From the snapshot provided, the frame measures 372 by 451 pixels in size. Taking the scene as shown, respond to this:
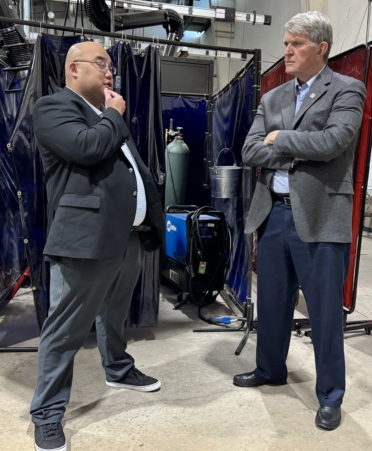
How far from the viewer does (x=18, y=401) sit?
2.19 m

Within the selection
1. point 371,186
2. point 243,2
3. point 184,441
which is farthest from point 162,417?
point 243,2

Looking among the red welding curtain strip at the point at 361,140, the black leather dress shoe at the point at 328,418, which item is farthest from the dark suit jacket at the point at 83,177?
the red welding curtain strip at the point at 361,140

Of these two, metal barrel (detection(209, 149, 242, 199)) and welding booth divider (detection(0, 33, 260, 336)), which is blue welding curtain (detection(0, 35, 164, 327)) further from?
metal barrel (detection(209, 149, 242, 199))

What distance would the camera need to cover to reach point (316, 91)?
1.97m

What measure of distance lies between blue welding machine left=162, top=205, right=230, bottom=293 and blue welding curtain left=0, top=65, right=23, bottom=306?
137 centimetres

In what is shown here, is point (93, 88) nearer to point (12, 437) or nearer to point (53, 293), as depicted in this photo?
point (53, 293)

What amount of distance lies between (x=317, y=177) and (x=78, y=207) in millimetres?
1092

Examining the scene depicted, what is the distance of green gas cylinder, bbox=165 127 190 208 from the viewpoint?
4.25 m

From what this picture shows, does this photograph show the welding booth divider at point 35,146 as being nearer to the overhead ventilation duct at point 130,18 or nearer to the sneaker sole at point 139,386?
the sneaker sole at point 139,386

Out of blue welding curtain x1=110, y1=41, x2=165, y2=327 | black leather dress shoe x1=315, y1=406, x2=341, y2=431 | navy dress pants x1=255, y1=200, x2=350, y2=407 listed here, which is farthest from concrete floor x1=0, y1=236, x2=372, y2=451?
blue welding curtain x1=110, y1=41, x2=165, y2=327

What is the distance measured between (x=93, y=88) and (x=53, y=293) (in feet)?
3.04

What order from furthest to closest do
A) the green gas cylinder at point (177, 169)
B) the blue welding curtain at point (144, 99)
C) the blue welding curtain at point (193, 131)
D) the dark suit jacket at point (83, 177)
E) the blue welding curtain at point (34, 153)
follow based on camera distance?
the blue welding curtain at point (193, 131) → the green gas cylinder at point (177, 169) → the blue welding curtain at point (144, 99) → the blue welding curtain at point (34, 153) → the dark suit jacket at point (83, 177)

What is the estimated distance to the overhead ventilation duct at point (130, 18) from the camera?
3.73 meters

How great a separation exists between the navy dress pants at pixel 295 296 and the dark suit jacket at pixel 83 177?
0.81m
